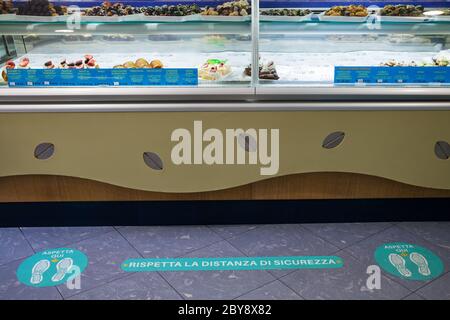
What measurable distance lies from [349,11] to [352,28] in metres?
0.11

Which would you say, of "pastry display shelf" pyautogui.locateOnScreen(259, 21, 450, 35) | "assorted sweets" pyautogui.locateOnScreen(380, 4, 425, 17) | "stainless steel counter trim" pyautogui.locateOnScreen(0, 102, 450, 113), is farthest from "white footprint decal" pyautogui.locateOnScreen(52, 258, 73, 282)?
"assorted sweets" pyautogui.locateOnScreen(380, 4, 425, 17)

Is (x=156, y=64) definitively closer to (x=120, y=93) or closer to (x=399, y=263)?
(x=120, y=93)

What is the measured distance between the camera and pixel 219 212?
11.2ft

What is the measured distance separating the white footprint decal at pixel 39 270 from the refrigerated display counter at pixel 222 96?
1.95ft

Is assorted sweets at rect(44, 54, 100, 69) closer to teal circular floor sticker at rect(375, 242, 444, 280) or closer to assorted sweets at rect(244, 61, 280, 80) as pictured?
assorted sweets at rect(244, 61, 280, 80)

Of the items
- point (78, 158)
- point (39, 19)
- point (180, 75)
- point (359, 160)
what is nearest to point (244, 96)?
point (180, 75)

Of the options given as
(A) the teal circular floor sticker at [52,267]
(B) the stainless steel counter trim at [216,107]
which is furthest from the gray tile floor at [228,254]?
(B) the stainless steel counter trim at [216,107]

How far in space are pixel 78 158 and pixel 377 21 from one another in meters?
2.15

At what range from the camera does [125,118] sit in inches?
120

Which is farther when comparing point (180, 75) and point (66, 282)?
point (180, 75)

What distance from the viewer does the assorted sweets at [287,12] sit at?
9.91 feet

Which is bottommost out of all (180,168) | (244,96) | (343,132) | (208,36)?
(180,168)
